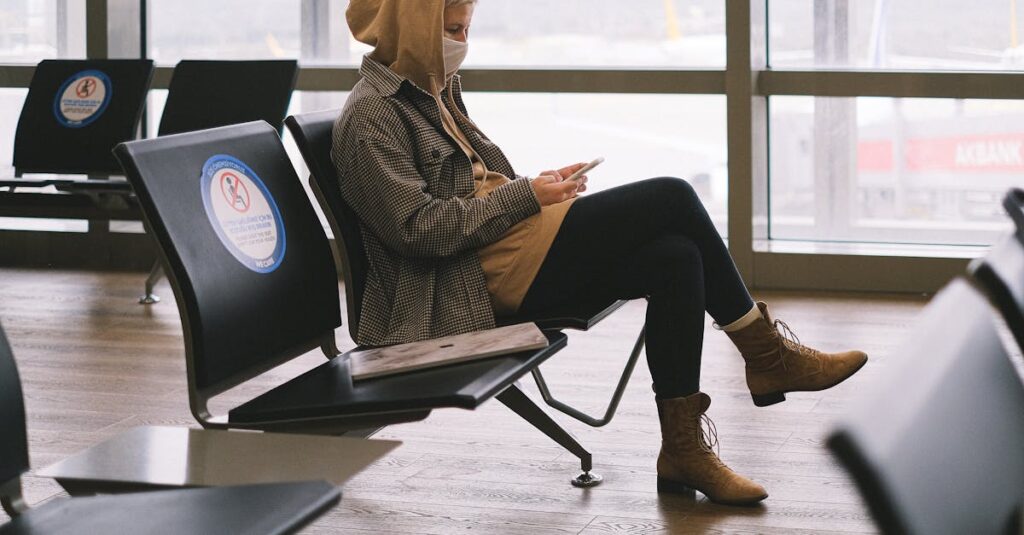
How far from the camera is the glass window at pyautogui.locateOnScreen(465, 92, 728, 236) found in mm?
5234

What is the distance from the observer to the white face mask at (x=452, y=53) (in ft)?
8.46

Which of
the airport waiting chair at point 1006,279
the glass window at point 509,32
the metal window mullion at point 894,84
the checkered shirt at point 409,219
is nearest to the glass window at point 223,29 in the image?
the glass window at point 509,32

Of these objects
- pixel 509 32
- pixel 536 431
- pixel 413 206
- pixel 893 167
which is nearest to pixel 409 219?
pixel 413 206

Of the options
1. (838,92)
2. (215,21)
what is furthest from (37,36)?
(838,92)

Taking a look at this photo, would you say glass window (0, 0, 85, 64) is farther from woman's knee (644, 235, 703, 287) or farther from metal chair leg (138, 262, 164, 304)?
woman's knee (644, 235, 703, 287)

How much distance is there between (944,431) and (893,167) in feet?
14.5

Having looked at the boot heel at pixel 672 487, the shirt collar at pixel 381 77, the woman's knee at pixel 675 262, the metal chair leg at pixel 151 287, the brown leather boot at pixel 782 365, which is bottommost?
the metal chair leg at pixel 151 287

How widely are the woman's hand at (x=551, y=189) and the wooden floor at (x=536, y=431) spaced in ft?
2.01

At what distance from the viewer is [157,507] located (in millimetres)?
1402

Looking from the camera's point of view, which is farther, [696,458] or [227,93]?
[227,93]

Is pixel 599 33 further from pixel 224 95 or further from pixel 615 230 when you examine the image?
pixel 615 230

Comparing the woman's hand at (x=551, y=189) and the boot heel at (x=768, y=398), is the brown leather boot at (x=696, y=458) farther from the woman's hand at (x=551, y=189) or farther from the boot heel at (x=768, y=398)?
the woman's hand at (x=551, y=189)

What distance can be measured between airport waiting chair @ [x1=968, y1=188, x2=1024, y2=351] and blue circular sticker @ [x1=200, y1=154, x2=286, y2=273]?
129 cm

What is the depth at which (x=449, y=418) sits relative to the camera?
10.7ft
